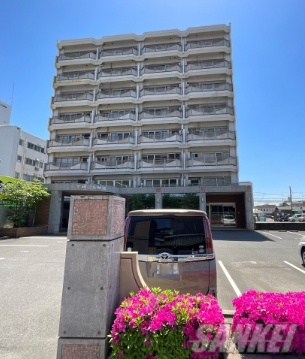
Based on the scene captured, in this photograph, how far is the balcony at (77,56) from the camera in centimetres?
3444

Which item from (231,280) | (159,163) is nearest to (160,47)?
(159,163)

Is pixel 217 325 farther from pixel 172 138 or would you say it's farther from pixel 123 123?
pixel 123 123

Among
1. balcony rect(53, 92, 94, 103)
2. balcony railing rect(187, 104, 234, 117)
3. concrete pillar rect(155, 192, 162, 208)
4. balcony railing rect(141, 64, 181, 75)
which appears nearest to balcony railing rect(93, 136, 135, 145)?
balcony rect(53, 92, 94, 103)

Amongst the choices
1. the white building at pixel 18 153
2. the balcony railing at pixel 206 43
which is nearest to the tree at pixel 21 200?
the white building at pixel 18 153

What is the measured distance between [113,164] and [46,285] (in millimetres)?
Result: 25224

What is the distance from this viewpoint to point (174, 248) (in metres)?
3.63

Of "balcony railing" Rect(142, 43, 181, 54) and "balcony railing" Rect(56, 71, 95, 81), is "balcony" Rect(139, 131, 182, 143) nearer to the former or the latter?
"balcony railing" Rect(56, 71, 95, 81)

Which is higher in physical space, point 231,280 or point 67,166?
point 67,166

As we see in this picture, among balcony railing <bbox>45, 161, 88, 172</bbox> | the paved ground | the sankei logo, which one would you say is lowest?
the paved ground

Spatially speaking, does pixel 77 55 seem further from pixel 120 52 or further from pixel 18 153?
pixel 18 153

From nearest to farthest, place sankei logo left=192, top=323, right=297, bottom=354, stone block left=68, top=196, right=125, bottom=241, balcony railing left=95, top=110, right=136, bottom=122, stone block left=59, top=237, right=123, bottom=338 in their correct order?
sankei logo left=192, top=323, right=297, bottom=354
stone block left=59, top=237, right=123, bottom=338
stone block left=68, top=196, right=125, bottom=241
balcony railing left=95, top=110, right=136, bottom=122

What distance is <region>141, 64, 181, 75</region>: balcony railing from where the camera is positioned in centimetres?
3200

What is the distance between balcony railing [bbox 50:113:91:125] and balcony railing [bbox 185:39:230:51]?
1672 cm

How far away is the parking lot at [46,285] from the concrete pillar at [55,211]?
10.9 meters
